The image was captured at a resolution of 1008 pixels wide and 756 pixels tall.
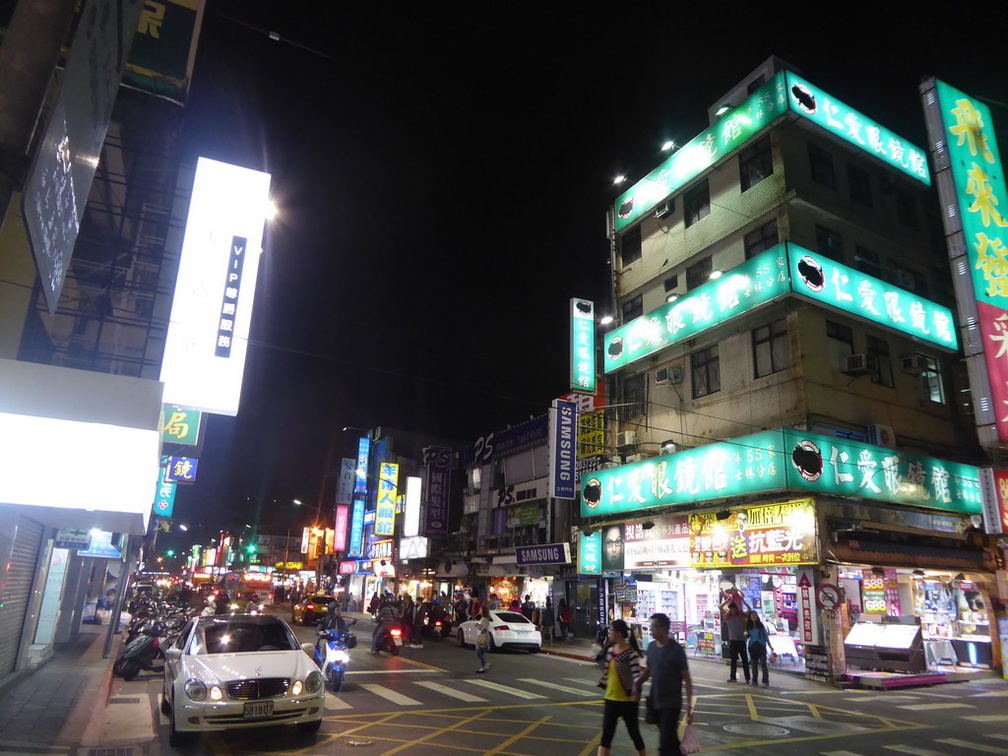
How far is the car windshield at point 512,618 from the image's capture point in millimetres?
23281

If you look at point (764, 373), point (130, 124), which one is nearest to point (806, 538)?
point (764, 373)

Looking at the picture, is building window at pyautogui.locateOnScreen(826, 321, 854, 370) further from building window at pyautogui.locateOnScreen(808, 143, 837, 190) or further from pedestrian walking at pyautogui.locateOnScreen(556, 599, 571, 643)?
pedestrian walking at pyautogui.locateOnScreen(556, 599, 571, 643)

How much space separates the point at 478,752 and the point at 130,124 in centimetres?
1384

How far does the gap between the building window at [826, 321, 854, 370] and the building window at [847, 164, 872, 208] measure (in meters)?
5.60

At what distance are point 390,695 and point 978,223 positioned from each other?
2005 centimetres

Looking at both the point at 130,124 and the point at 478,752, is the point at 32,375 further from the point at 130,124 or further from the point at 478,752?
the point at 130,124

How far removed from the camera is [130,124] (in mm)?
13969

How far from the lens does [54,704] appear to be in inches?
420

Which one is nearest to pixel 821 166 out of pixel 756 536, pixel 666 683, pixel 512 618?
pixel 756 536

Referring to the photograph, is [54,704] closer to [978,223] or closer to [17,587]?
[17,587]

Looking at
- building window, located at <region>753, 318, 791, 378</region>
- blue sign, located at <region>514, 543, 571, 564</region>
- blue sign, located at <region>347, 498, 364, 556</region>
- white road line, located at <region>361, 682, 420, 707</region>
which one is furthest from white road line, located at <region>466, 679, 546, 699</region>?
blue sign, located at <region>347, 498, 364, 556</region>

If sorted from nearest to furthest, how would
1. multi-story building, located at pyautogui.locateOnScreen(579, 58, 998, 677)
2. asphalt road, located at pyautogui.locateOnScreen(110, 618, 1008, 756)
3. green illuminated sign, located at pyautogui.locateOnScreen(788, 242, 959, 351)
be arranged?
asphalt road, located at pyautogui.locateOnScreen(110, 618, 1008, 756), multi-story building, located at pyautogui.locateOnScreen(579, 58, 998, 677), green illuminated sign, located at pyautogui.locateOnScreen(788, 242, 959, 351)

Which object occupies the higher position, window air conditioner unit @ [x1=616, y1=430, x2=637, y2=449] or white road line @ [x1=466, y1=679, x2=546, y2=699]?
window air conditioner unit @ [x1=616, y1=430, x2=637, y2=449]

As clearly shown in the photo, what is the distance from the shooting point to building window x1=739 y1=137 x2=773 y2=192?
77.6ft
